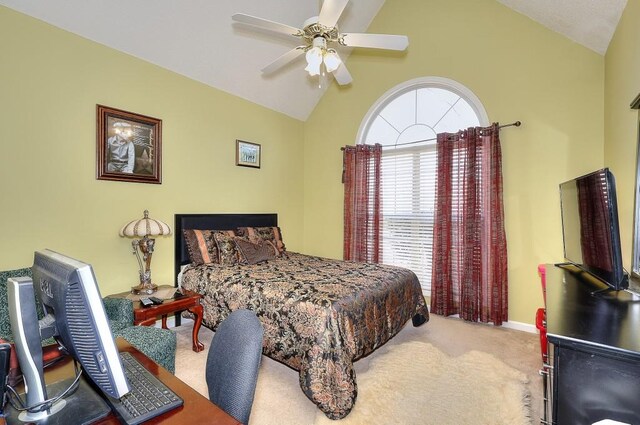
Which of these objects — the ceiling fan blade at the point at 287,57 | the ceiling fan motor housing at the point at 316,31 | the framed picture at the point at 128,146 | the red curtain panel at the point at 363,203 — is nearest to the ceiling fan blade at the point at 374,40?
the ceiling fan motor housing at the point at 316,31

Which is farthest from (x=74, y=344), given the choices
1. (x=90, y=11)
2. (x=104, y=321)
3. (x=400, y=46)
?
(x=90, y=11)

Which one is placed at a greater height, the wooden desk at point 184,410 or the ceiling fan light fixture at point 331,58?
the ceiling fan light fixture at point 331,58

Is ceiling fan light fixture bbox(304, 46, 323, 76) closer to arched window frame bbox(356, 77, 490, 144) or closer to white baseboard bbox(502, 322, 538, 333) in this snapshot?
arched window frame bbox(356, 77, 490, 144)

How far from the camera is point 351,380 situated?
2.01m

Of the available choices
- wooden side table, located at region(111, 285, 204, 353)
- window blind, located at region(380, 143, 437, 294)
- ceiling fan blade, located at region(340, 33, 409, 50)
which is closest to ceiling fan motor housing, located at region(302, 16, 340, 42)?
ceiling fan blade, located at region(340, 33, 409, 50)

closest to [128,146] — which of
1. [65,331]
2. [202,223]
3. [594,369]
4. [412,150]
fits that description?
[202,223]

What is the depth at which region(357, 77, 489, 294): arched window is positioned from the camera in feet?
12.5

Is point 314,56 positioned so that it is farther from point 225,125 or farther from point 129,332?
point 129,332

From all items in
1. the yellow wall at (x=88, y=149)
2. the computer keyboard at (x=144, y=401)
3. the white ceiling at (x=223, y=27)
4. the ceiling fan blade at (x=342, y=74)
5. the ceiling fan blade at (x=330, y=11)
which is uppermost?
the white ceiling at (x=223, y=27)

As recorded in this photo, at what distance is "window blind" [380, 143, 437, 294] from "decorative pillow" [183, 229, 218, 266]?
220 centimetres

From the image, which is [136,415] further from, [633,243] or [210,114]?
[210,114]

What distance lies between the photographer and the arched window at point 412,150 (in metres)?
3.81

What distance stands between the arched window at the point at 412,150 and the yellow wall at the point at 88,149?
1994mm

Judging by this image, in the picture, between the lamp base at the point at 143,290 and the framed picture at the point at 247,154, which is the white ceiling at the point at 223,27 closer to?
the framed picture at the point at 247,154
